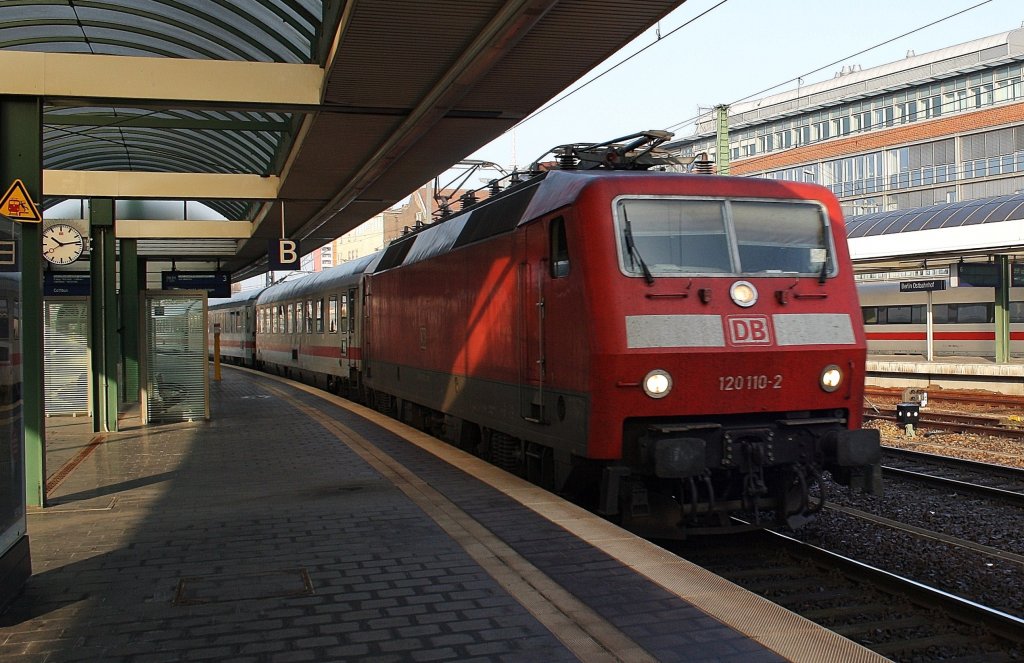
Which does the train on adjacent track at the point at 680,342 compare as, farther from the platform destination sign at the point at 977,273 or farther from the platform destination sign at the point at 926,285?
the platform destination sign at the point at 926,285

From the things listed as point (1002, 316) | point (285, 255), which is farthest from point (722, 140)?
point (285, 255)

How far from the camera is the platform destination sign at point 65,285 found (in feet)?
52.6

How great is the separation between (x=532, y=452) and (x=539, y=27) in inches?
154

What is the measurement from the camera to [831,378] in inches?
305

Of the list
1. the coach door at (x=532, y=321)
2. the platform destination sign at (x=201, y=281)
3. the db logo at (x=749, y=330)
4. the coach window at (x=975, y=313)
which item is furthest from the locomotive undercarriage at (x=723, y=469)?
the coach window at (x=975, y=313)

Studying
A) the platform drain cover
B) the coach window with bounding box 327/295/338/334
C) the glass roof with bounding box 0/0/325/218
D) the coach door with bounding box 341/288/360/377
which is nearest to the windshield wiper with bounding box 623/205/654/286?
the platform drain cover

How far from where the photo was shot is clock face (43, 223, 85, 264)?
1447cm

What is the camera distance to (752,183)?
7.99 meters

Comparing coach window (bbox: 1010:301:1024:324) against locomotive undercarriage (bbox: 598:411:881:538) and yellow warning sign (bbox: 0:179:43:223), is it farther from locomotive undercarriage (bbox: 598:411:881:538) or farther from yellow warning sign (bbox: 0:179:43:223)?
yellow warning sign (bbox: 0:179:43:223)

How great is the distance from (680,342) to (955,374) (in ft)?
65.4

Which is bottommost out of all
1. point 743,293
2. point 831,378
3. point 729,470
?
point 729,470

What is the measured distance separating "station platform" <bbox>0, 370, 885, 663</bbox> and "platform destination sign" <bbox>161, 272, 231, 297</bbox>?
10.0 m

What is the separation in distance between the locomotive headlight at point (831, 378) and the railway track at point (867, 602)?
50.5 inches

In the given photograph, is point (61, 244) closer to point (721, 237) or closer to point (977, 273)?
point (721, 237)
